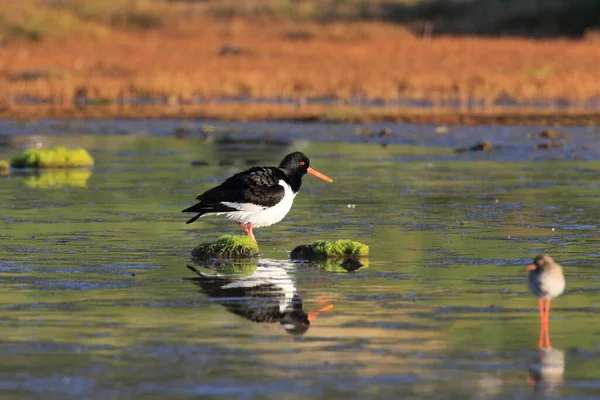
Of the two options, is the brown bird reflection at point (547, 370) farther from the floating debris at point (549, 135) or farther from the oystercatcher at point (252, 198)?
the floating debris at point (549, 135)

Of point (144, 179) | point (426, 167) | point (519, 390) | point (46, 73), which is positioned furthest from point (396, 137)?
point (519, 390)

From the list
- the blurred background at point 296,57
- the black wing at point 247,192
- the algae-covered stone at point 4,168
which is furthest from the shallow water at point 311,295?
the blurred background at point 296,57

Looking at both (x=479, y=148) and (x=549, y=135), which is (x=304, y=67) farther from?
(x=479, y=148)

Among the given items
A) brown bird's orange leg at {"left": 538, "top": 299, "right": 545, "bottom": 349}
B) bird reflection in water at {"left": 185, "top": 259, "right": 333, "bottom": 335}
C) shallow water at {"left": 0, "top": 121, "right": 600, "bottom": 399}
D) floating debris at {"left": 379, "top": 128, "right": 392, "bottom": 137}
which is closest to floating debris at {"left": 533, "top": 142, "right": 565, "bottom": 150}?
floating debris at {"left": 379, "top": 128, "right": 392, "bottom": 137}

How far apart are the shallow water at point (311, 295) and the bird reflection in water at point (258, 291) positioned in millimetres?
48

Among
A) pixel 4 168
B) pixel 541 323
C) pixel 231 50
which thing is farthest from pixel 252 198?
pixel 231 50

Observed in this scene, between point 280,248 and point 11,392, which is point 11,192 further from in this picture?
point 11,392

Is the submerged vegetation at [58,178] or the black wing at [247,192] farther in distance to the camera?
the submerged vegetation at [58,178]

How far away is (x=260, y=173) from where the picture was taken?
50.3ft

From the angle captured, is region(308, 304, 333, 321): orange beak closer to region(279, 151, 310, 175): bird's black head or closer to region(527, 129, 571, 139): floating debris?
region(279, 151, 310, 175): bird's black head

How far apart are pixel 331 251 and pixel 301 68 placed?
38.7 metres

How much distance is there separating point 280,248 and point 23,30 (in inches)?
2195

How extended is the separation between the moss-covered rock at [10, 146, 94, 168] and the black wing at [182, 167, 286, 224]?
12.6 m

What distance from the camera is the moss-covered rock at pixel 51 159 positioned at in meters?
27.1
